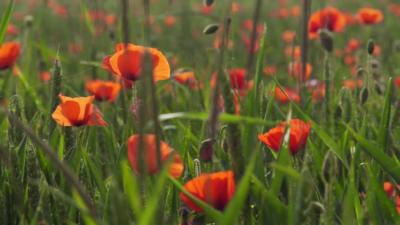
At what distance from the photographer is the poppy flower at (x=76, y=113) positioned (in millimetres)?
1275

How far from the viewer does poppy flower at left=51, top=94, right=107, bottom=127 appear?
128 centimetres

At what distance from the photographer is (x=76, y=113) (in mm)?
1283

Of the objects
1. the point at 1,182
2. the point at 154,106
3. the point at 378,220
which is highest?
the point at 154,106

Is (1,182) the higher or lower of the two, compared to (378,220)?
higher

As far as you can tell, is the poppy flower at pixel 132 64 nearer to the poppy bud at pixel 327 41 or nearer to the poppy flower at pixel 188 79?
Answer: the poppy bud at pixel 327 41

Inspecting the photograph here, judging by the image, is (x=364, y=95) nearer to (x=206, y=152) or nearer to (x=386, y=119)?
(x=386, y=119)

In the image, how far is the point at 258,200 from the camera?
1.13m

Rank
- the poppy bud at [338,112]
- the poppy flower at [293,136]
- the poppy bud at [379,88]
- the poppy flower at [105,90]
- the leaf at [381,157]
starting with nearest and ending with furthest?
1. the leaf at [381,157]
2. the poppy flower at [293,136]
3. the poppy bud at [338,112]
4. the poppy flower at [105,90]
5. the poppy bud at [379,88]

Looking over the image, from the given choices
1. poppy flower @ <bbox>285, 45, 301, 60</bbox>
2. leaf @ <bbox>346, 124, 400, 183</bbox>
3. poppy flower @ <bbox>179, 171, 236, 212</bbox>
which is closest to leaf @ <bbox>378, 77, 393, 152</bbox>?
leaf @ <bbox>346, 124, 400, 183</bbox>

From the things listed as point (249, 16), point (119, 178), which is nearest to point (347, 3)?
point (249, 16)

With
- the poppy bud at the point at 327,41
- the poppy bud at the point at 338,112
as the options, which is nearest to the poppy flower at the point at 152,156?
the poppy bud at the point at 327,41

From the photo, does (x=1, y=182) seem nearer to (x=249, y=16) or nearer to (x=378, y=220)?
(x=378, y=220)

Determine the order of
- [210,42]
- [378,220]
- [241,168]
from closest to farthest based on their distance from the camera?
[241,168] → [378,220] → [210,42]

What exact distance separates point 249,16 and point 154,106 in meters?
7.72
